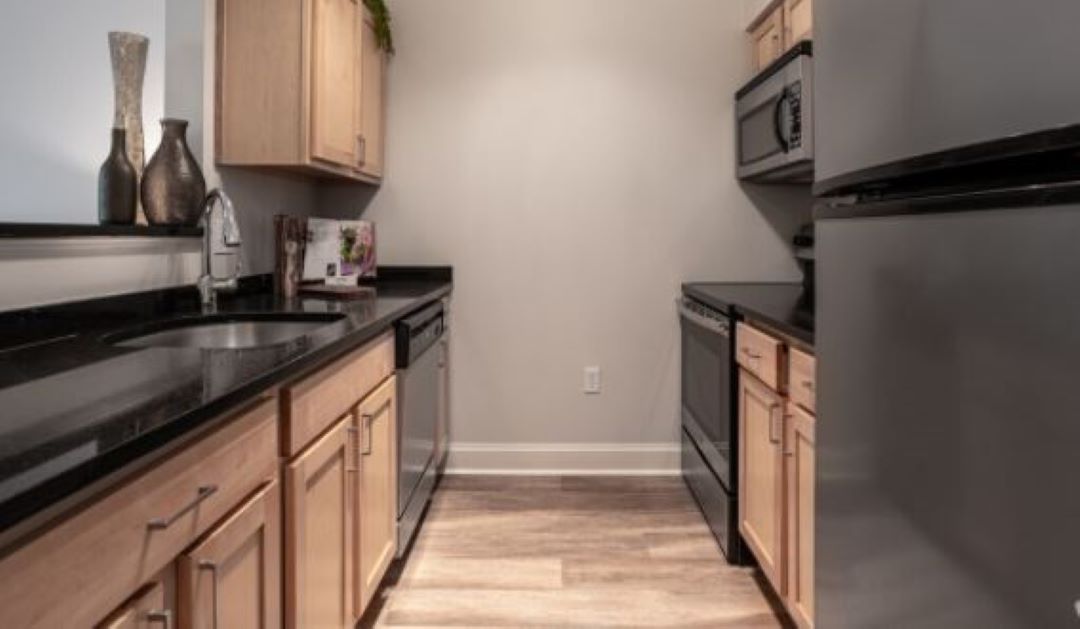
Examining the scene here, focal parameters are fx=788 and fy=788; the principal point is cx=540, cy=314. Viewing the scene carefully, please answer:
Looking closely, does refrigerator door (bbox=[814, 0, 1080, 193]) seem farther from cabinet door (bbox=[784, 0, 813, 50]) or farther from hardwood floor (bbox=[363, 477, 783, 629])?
cabinet door (bbox=[784, 0, 813, 50])

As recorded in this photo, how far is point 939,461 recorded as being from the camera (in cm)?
82

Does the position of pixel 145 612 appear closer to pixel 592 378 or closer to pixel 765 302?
pixel 765 302

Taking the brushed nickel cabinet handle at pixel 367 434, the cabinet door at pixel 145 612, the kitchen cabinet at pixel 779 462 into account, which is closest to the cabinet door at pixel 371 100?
the brushed nickel cabinet handle at pixel 367 434

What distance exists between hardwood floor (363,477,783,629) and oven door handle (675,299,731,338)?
735mm

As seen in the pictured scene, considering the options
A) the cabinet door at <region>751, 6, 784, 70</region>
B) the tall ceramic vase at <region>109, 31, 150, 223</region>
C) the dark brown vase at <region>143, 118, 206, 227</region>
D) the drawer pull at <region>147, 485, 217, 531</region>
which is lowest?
the drawer pull at <region>147, 485, 217, 531</region>

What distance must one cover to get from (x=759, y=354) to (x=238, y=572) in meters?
1.53

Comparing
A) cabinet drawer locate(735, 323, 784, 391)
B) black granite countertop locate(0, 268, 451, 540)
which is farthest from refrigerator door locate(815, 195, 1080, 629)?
cabinet drawer locate(735, 323, 784, 391)

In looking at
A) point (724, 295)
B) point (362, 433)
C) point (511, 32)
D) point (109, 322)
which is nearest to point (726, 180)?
point (724, 295)

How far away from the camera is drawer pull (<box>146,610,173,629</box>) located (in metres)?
0.91

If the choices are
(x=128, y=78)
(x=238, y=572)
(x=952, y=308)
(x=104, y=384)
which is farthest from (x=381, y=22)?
(x=952, y=308)

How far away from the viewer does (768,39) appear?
10.5 ft

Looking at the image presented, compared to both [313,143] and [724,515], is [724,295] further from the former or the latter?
[313,143]

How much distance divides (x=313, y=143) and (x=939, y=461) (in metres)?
2.19

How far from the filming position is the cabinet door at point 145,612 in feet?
2.78
